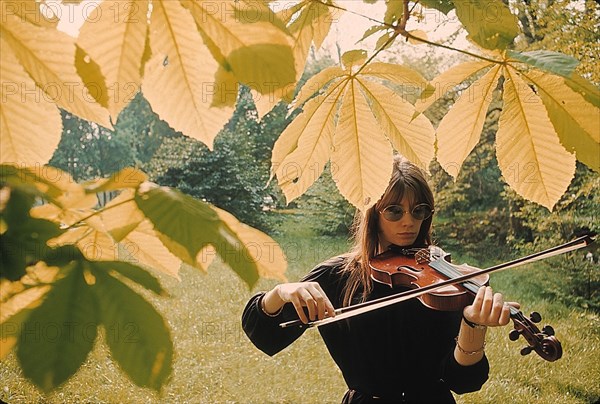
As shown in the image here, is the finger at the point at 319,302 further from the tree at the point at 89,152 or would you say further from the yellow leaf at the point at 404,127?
the tree at the point at 89,152

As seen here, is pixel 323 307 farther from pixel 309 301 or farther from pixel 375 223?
pixel 375 223

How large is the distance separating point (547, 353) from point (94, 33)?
85cm

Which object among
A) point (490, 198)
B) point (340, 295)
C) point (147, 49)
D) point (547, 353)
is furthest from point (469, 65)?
point (490, 198)

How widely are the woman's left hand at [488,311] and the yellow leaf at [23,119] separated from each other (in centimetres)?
79

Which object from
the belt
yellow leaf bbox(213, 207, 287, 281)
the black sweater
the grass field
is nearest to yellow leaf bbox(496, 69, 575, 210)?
yellow leaf bbox(213, 207, 287, 281)

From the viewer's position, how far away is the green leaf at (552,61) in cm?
25

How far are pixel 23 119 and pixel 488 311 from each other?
0.81 m

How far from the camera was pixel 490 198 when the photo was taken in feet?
17.5

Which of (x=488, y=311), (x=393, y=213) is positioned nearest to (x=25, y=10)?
(x=488, y=311)

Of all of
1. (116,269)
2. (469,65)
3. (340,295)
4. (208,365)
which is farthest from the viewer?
(208,365)

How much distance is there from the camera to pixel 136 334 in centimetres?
16

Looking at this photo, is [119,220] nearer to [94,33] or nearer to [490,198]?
[94,33]

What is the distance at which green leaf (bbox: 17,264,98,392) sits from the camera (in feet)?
0.48

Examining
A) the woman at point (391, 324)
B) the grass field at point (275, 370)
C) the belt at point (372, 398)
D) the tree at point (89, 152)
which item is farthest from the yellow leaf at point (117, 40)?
the tree at point (89, 152)
